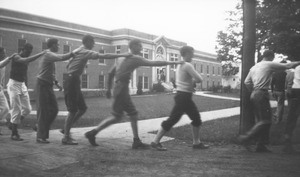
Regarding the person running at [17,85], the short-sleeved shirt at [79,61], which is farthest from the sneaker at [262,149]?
the person running at [17,85]

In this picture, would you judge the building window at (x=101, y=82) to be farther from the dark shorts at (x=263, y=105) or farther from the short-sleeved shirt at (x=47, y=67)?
the dark shorts at (x=263, y=105)

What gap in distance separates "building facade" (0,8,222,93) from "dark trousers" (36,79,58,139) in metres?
13.2

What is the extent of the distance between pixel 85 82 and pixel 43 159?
97.7ft

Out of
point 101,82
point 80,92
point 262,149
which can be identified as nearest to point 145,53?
point 101,82

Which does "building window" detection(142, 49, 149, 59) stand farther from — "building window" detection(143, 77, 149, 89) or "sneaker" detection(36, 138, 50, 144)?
"sneaker" detection(36, 138, 50, 144)

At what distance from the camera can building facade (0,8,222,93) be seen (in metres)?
27.0

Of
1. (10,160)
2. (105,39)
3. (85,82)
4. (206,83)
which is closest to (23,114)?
(10,160)

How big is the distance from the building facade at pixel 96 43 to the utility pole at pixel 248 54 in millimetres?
14478

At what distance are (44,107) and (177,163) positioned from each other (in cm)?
287

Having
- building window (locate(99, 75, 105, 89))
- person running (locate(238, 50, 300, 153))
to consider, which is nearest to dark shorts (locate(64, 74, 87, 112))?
person running (locate(238, 50, 300, 153))

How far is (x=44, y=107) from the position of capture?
5430 mm

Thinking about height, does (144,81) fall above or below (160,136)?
above

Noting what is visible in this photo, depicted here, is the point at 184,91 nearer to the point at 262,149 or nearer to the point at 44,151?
the point at 262,149

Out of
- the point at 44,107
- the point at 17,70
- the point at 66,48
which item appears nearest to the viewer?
the point at 44,107
